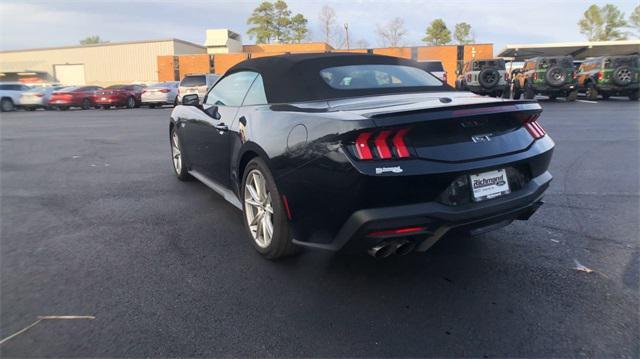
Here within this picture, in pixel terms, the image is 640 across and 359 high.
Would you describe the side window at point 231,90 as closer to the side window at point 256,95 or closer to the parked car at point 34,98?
the side window at point 256,95

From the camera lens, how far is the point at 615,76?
17.7 m

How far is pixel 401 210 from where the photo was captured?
249 cm

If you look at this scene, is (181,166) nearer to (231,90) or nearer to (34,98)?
(231,90)

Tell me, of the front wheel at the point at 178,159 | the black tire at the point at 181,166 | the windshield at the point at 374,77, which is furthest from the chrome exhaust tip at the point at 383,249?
the front wheel at the point at 178,159

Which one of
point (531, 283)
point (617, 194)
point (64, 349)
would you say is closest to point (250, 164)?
point (64, 349)

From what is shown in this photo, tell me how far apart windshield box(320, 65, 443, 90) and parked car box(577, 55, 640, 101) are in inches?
680

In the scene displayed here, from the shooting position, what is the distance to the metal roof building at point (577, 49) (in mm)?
36125

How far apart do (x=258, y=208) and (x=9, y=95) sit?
27257mm

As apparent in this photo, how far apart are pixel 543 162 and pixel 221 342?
2.35 meters

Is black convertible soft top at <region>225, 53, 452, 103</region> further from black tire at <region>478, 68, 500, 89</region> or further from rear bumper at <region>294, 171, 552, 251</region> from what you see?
black tire at <region>478, 68, 500, 89</region>

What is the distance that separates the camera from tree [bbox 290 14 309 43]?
6331cm

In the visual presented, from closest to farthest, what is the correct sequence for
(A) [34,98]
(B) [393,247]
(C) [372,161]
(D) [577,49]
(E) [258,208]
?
(C) [372,161] < (B) [393,247] < (E) [258,208] < (A) [34,98] < (D) [577,49]

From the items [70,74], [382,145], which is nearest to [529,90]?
[382,145]

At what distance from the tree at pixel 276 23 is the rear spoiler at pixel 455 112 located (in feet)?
209
